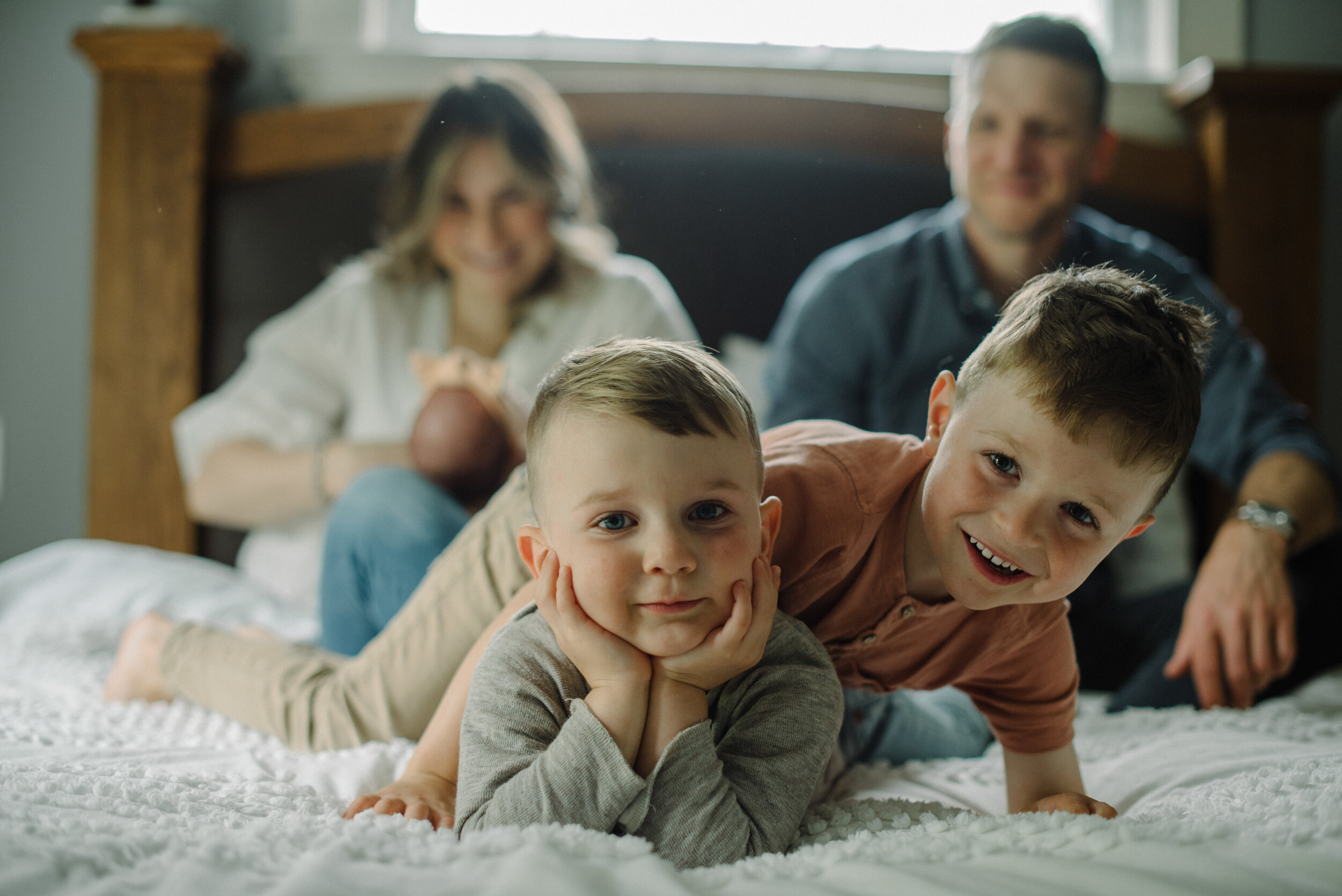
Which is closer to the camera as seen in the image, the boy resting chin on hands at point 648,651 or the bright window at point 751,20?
the boy resting chin on hands at point 648,651

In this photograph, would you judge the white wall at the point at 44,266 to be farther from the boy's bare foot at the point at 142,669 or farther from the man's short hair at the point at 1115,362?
the man's short hair at the point at 1115,362

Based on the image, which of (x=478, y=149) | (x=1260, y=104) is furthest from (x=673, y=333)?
(x=1260, y=104)

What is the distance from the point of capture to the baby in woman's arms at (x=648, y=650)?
50 cm

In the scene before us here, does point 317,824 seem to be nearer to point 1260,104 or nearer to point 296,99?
point 296,99

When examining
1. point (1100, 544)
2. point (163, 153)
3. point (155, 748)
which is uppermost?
point (163, 153)

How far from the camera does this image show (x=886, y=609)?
64 cm

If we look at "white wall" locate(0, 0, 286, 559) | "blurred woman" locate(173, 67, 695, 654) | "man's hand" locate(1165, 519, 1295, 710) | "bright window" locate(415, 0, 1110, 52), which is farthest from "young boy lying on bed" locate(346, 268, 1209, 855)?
"white wall" locate(0, 0, 286, 559)

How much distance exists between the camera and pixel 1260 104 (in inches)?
64.3

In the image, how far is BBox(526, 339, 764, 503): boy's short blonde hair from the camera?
0.52 m

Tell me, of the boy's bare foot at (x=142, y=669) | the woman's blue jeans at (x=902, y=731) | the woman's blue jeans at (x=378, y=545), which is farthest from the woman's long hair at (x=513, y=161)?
the woman's blue jeans at (x=902, y=731)

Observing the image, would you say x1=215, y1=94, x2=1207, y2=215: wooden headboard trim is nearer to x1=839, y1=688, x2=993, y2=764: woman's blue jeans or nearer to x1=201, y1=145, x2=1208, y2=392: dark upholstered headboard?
x1=201, y1=145, x2=1208, y2=392: dark upholstered headboard

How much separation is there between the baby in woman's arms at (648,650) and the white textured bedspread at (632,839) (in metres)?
0.04

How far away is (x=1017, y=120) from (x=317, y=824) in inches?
38.2

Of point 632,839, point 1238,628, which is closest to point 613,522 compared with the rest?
point 632,839
